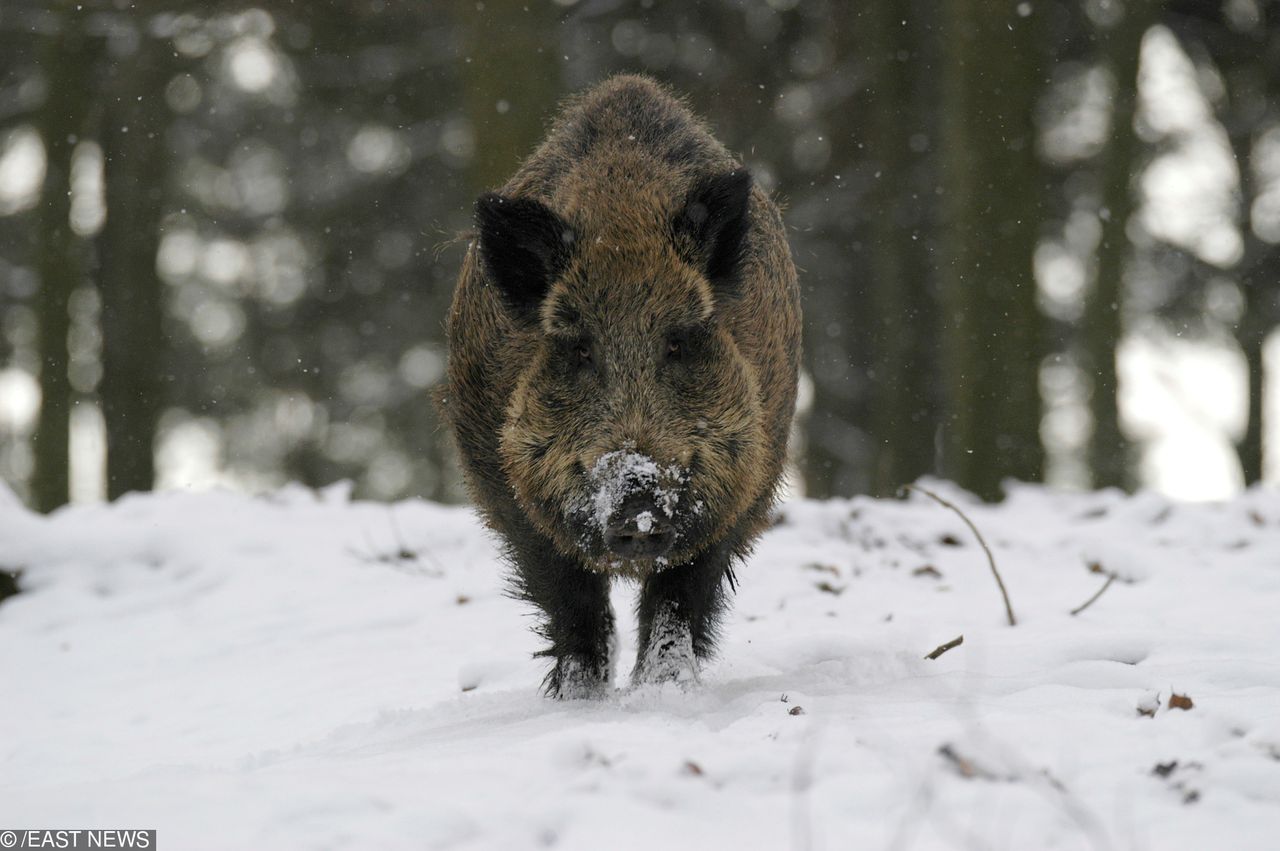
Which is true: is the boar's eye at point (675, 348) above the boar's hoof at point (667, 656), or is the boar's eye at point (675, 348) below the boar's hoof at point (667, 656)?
above

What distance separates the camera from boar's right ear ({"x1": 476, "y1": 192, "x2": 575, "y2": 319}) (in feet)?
13.7

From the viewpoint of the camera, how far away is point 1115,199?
452 inches

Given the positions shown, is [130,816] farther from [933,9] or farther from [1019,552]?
[933,9]

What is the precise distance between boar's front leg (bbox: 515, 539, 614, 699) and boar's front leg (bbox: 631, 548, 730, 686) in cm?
16

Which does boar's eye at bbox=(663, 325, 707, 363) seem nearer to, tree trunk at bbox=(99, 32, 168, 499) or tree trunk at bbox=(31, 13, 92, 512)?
tree trunk at bbox=(99, 32, 168, 499)

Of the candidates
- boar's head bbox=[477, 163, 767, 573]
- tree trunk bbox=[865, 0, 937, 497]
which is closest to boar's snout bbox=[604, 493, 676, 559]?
boar's head bbox=[477, 163, 767, 573]

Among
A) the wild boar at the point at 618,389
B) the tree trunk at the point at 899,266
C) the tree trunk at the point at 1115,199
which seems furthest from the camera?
the tree trunk at the point at 899,266

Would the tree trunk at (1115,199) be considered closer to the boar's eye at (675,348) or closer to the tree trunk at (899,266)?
the tree trunk at (899,266)

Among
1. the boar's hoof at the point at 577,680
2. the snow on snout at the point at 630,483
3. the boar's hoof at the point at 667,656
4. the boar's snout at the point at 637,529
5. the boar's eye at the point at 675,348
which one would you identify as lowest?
the boar's hoof at the point at 577,680

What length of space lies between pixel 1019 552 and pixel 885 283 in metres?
6.08

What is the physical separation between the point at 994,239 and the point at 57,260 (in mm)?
8573

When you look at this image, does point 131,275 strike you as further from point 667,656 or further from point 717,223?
point 667,656

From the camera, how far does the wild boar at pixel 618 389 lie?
3996 mm

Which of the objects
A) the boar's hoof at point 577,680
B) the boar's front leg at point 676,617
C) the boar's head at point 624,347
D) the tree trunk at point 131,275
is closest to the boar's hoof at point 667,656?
the boar's front leg at point 676,617
